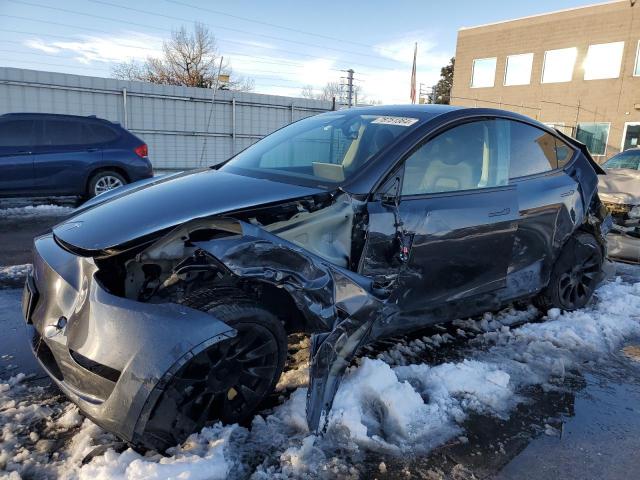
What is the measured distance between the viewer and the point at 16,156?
811 centimetres

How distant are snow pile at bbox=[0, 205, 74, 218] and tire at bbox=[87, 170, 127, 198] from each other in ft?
1.69

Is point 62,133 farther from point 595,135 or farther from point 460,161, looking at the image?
Result: point 595,135

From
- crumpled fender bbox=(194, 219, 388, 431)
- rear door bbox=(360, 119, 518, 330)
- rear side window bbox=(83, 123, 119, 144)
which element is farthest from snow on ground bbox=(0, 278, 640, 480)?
rear side window bbox=(83, 123, 119, 144)

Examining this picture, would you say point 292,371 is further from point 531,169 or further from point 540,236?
point 531,169

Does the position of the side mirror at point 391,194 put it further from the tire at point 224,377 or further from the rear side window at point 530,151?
the rear side window at point 530,151

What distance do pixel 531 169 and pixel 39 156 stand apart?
792 centimetres

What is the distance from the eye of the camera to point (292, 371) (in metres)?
2.99

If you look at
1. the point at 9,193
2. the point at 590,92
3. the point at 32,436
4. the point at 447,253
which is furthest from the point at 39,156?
the point at 590,92

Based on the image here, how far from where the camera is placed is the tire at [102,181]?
345 inches

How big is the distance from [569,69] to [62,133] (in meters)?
24.5

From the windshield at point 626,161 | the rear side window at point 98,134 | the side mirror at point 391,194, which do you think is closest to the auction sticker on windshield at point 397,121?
the side mirror at point 391,194

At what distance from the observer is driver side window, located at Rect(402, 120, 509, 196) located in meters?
2.99

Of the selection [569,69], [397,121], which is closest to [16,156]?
[397,121]

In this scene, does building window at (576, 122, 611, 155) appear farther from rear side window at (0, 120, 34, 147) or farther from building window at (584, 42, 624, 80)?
rear side window at (0, 120, 34, 147)
